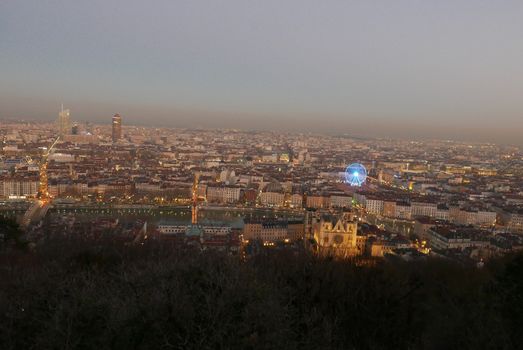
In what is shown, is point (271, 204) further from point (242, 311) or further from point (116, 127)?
point (116, 127)

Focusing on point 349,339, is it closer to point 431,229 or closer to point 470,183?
point 431,229

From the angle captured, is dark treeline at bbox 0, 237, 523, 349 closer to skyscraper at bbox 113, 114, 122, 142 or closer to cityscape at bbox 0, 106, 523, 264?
cityscape at bbox 0, 106, 523, 264

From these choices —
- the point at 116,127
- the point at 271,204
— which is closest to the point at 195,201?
the point at 271,204

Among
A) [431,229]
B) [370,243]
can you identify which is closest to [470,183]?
[431,229]

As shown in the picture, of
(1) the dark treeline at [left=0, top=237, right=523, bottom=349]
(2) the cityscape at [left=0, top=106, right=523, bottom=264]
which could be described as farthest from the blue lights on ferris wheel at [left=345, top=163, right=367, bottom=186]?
(1) the dark treeline at [left=0, top=237, right=523, bottom=349]

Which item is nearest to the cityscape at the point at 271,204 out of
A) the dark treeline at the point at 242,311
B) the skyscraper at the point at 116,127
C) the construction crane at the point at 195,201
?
the construction crane at the point at 195,201

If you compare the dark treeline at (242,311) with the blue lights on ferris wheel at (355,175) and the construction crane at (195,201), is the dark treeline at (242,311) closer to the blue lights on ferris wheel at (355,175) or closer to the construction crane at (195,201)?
the construction crane at (195,201)
